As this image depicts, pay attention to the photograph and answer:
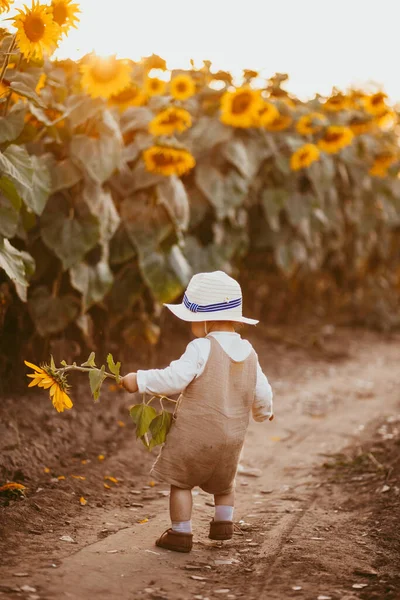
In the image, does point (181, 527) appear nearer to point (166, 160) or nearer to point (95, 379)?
point (95, 379)

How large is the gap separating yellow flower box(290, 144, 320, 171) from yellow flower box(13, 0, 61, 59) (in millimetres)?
3294

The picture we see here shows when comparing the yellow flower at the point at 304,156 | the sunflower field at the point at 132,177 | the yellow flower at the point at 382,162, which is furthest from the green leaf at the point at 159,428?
the yellow flower at the point at 382,162

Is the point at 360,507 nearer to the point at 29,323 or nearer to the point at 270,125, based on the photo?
the point at 29,323

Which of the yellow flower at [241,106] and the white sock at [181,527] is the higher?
the yellow flower at [241,106]

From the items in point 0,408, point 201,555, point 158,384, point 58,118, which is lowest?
point 201,555

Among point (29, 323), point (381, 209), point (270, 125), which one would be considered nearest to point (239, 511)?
point (29, 323)

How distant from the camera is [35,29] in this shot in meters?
3.36

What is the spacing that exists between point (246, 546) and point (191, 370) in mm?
667

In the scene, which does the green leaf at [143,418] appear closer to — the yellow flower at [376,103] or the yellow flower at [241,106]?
the yellow flower at [241,106]

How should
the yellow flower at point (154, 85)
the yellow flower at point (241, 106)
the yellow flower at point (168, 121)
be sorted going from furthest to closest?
the yellow flower at point (241, 106) < the yellow flower at point (154, 85) < the yellow flower at point (168, 121)

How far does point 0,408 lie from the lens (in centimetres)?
416

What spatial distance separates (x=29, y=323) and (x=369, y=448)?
1.90 metres

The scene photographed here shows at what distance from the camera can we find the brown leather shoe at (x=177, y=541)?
302cm

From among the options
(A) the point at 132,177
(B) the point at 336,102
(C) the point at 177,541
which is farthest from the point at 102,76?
(B) the point at 336,102
